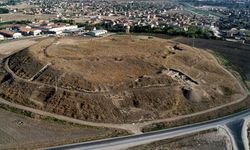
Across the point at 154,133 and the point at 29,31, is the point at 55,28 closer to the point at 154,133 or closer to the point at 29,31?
the point at 29,31

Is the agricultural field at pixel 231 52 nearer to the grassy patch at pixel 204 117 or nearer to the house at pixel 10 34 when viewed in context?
the grassy patch at pixel 204 117

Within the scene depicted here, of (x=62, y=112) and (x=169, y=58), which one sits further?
(x=169, y=58)

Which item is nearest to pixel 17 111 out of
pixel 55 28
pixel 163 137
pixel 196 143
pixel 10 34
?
pixel 163 137

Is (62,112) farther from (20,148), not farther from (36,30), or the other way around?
(36,30)

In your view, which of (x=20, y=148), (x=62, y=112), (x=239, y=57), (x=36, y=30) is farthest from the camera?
(x=36, y=30)

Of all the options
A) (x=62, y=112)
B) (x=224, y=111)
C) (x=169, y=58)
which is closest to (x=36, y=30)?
(x=169, y=58)
